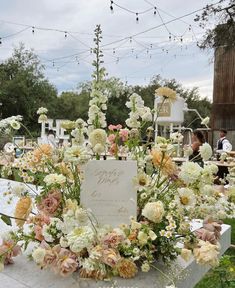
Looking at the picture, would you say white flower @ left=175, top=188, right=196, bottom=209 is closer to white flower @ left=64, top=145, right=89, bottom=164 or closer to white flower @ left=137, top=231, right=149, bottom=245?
white flower @ left=137, top=231, right=149, bottom=245

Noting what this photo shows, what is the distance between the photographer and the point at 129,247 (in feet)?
2.54

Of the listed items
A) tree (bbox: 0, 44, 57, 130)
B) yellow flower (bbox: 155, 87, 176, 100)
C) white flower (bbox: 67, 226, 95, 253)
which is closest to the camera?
white flower (bbox: 67, 226, 95, 253)

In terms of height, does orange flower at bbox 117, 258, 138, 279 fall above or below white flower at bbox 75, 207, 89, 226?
below

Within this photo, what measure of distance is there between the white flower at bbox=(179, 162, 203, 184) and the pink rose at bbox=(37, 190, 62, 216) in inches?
11.7

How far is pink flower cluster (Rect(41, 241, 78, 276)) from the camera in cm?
75

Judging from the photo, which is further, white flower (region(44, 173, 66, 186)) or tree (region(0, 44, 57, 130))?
tree (region(0, 44, 57, 130))

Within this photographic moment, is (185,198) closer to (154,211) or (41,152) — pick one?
(154,211)

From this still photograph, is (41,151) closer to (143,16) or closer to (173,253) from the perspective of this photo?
(173,253)

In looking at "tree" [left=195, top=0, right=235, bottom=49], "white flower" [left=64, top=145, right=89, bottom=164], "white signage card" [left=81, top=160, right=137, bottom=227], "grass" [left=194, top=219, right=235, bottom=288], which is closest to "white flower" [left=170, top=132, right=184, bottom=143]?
"white signage card" [left=81, top=160, right=137, bottom=227]

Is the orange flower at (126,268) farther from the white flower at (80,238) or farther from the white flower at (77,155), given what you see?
the white flower at (77,155)

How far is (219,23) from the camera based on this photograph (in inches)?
231

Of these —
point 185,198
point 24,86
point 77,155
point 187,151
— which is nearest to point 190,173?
point 185,198

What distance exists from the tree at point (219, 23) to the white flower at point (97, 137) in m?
5.49

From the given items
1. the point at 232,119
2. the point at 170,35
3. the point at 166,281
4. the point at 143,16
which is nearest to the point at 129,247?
the point at 166,281
